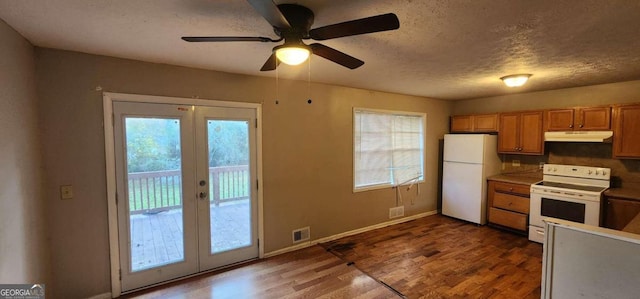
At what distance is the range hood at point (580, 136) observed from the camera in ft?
11.2

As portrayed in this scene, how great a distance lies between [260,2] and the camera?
1136 mm

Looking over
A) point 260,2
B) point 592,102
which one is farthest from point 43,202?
point 592,102

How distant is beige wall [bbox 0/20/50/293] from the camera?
1684mm

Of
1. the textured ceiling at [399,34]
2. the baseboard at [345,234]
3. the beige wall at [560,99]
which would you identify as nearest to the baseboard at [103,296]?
the baseboard at [345,234]

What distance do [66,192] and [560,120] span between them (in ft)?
19.5

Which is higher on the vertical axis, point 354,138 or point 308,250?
point 354,138

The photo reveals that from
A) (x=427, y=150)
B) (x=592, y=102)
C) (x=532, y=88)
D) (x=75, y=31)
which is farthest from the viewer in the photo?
(x=427, y=150)

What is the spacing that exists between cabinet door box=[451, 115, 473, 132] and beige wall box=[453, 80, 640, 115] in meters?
0.28

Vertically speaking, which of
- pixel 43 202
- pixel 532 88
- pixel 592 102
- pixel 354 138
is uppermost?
pixel 532 88

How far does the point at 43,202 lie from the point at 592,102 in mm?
6426

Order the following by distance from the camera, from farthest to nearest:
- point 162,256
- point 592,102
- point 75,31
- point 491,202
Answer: point 491,202, point 592,102, point 162,256, point 75,31

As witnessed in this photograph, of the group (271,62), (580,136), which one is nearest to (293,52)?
(271,62)

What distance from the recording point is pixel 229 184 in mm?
3133

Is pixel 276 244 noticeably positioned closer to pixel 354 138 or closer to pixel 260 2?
pixel 354 138
